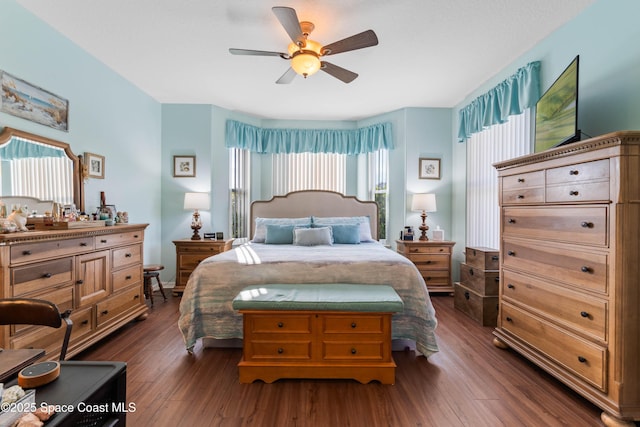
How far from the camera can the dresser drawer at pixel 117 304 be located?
2.75 m

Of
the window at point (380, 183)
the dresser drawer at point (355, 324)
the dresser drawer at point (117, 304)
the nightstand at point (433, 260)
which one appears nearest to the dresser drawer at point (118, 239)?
the dresser drawer at point (117, 304)

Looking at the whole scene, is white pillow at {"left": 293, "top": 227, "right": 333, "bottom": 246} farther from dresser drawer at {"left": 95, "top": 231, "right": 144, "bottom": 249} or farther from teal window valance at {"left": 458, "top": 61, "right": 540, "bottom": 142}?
teal window valance at {"left": 458, "top": 61, "right": 540, "bottom": 142}

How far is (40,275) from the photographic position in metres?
2.15

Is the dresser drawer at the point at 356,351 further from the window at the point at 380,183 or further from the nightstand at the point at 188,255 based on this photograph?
the window at the point at 380,183

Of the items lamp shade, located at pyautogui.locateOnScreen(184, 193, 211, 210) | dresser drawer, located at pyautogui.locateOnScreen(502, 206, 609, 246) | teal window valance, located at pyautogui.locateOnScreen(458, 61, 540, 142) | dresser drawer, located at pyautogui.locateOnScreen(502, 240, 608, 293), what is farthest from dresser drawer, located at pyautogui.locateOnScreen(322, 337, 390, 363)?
lamp shade, located at pyautogui.locateOnScreen(184, 193, 211, 210)

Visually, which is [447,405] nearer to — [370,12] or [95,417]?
[95,417]

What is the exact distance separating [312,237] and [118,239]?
2.09 metres

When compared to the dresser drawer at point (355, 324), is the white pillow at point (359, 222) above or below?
above

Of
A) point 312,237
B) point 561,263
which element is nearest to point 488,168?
point 561,263

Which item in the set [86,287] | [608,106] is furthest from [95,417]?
[608,106]

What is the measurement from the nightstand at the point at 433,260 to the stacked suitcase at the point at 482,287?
787 mm

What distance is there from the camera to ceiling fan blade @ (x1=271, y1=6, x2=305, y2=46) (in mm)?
2072

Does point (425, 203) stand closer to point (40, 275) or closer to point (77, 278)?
point (77, 278)

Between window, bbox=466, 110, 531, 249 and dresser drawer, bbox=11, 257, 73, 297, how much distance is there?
14.3ft
